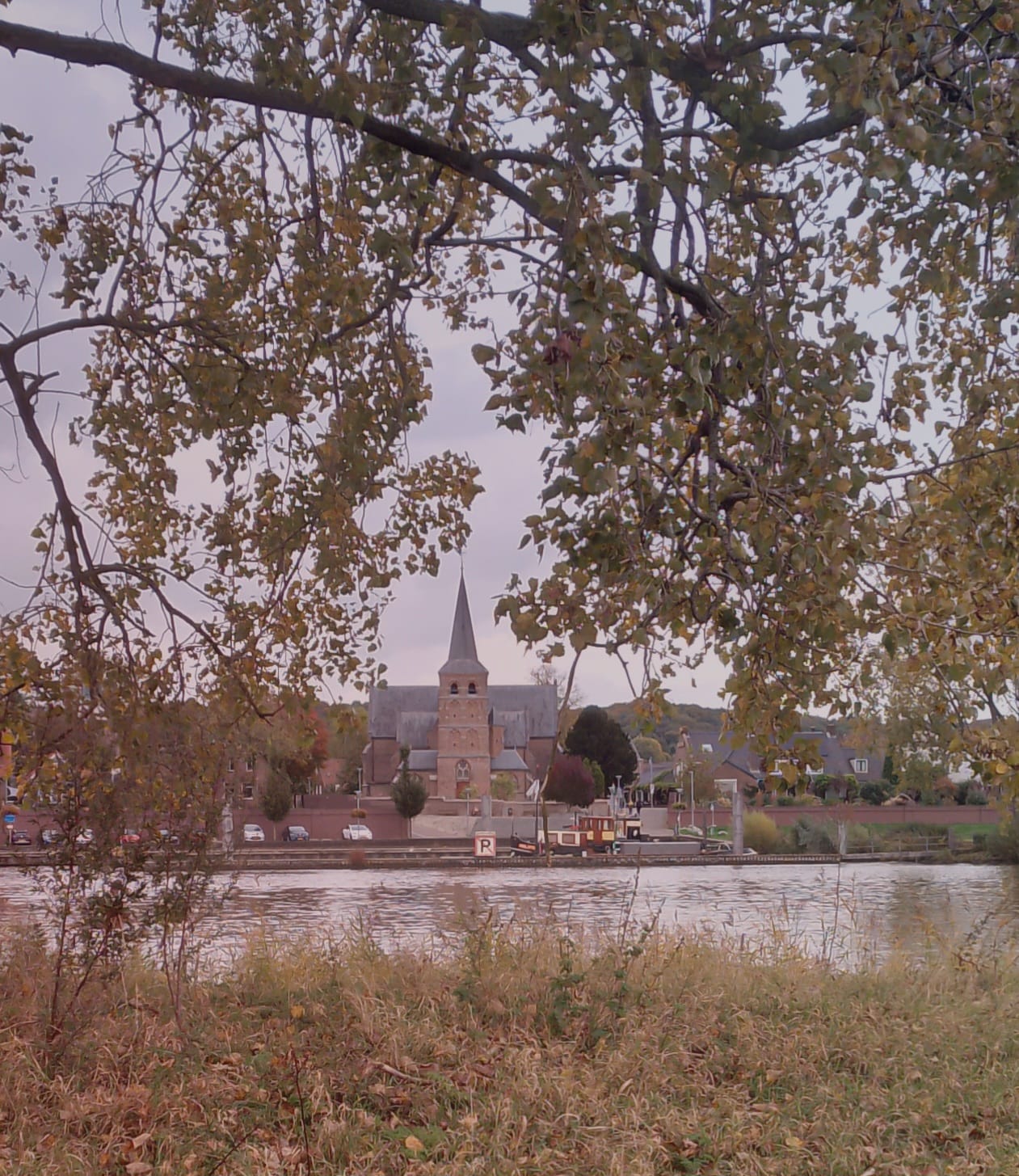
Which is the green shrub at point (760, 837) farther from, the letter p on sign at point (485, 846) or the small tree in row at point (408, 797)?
the small tree in row at point (408, 797)

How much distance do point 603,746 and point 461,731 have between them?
28.9 ft

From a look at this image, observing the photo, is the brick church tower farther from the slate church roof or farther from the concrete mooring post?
the concrete mooring post

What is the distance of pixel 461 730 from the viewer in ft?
212

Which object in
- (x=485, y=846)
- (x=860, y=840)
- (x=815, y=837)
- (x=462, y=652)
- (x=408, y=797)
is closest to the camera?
(x=485, y=846)

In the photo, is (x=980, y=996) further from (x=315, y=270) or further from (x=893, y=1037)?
(x=315, y=270)

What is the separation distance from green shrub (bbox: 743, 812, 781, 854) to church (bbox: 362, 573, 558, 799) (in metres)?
21.2

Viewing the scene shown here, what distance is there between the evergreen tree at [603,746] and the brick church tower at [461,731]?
20.8ft

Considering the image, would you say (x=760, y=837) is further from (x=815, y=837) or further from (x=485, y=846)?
(x=485, y=846)

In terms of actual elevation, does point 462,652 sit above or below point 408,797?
above

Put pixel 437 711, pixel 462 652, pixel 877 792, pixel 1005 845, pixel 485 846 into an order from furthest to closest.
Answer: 1. pixel 437 711
2. pixel 462 652
3. pixel 877 792
4. pixel 485 846
5. pixel 1005 845

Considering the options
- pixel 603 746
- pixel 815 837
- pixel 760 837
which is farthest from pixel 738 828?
pixel 603 746

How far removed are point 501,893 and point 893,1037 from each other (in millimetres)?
5235

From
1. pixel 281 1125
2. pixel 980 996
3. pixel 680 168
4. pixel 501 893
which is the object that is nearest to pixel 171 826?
pixel 281 1125

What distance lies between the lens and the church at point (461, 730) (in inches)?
2534
